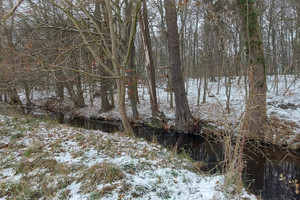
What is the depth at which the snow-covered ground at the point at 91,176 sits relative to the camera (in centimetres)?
268

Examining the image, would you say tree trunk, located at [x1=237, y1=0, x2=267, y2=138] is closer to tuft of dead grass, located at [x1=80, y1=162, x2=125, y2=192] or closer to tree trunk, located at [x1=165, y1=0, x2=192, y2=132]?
tree trunk, located at [x1=165, y1=0, x2=192, y2=132]

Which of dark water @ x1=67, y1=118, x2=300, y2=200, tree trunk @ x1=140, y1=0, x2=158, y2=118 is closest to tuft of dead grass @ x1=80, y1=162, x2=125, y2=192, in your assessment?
dark water @ x1=67, y1=118, x2=300, y2=200

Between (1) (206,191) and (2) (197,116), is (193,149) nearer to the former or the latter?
(2) (197,116)

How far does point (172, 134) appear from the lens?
349 inches

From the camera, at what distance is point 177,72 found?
28.1ft

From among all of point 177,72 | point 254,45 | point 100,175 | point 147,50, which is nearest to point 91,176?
point 100,175

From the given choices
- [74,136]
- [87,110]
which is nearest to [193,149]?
[74,136]

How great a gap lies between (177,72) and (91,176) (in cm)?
661

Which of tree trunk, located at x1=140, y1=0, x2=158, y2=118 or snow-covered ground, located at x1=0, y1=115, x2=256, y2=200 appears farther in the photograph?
tree trunk, located at x1=140, y1=0, x2=158, y2=118

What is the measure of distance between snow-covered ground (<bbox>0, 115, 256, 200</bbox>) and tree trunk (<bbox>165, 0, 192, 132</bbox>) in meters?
4.43

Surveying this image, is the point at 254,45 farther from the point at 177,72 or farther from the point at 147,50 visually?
the point at 147,50

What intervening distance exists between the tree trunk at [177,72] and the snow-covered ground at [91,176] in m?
4.43

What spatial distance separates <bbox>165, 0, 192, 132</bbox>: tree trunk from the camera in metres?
8.37

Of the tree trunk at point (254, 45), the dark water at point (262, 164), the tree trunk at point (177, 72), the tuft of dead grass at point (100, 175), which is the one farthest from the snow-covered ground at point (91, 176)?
the tree trunk at point (177, 72)
